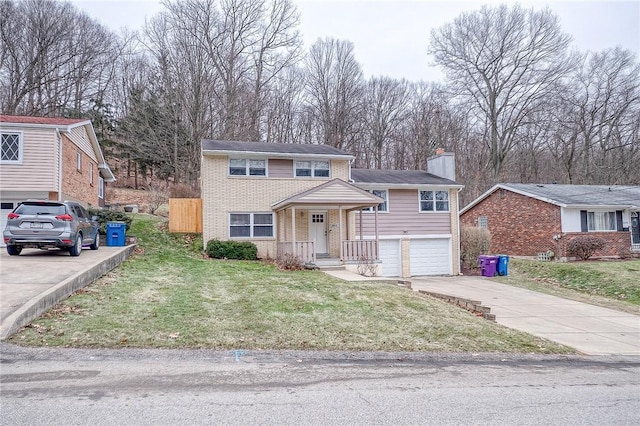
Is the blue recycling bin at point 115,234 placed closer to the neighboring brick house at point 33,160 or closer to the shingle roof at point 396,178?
the neighboring brick house at point 33,160

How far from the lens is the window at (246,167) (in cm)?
1884

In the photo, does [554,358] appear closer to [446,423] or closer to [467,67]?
[446,423]

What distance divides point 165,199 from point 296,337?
2531cm

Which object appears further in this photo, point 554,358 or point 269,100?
point 269,100

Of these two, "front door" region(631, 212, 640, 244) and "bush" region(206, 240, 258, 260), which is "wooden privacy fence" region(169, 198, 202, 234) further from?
"front door" region(631, 212, 640, 244)

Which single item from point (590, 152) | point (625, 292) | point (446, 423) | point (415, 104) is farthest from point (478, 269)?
point (590, 152)

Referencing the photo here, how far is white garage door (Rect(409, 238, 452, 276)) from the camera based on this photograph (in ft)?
70.4

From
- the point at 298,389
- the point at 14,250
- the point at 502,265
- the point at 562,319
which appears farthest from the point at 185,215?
the point at 298,389

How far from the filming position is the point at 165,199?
29578mm

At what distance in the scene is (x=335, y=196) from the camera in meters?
16.9

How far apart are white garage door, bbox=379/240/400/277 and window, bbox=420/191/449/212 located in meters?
2.45

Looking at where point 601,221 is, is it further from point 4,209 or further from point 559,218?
point 4,209

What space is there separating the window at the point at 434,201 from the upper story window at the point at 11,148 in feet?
58.7

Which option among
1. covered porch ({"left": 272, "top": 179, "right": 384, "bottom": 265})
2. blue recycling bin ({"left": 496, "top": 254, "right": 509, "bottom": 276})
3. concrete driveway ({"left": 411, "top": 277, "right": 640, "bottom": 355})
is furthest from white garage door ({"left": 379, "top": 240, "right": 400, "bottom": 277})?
blue recycling bin ({"left": 496, "top": 254, "right": 509, "bottom": 276})
